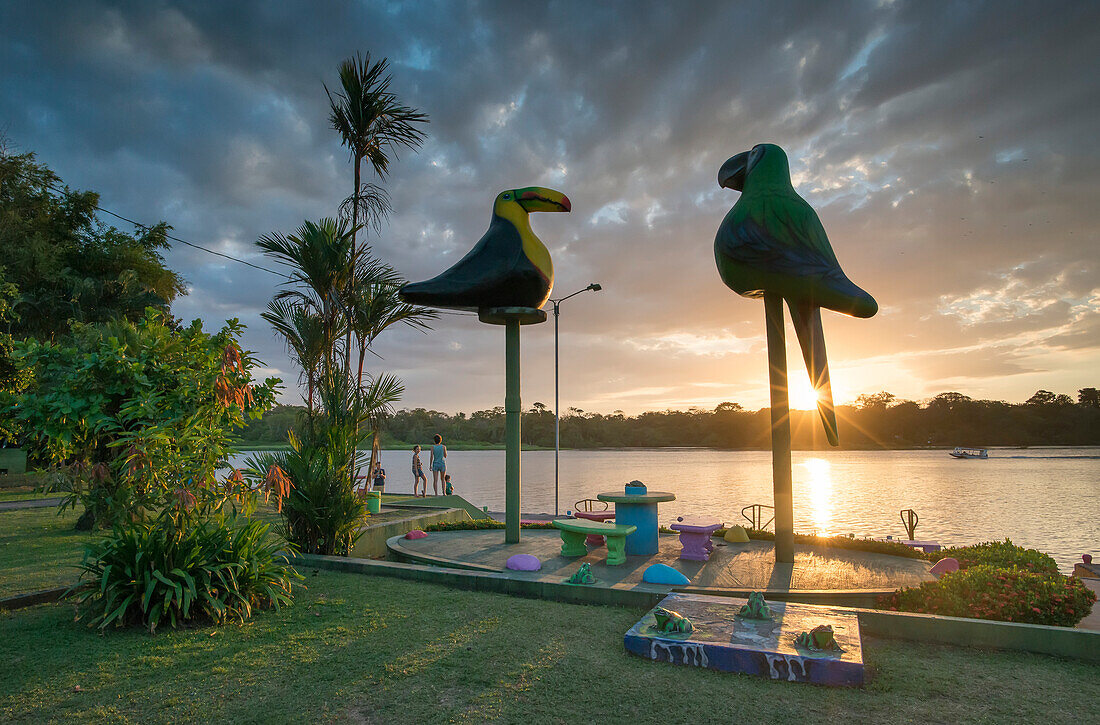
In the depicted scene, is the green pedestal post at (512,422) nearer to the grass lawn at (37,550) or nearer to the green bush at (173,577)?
the green bush at (173,577)

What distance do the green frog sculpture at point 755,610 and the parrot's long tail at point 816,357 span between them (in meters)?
3.17

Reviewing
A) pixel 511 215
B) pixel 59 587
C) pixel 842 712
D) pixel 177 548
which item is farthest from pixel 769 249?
pixel 59 587

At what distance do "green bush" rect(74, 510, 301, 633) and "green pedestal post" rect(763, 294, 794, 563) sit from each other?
5.60 metres

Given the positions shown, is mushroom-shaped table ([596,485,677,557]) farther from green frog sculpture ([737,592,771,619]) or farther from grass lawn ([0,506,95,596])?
grass lawn ([0,506,95,596])

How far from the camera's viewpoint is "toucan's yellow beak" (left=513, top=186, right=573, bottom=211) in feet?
27.8

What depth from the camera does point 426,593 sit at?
19.6 feet

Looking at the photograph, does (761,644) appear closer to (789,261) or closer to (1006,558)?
(1006,558)

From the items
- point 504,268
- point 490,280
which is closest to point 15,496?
point 490,280

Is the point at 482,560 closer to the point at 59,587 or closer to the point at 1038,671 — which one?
the point at 59,587

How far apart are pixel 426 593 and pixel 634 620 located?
2216 millimetres

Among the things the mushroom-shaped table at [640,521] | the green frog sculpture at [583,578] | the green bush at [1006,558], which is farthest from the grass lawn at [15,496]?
the green bush at [1006,558]

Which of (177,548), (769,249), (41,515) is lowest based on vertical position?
(41,515)

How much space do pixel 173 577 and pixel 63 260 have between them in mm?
21890

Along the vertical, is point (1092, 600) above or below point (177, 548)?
below
